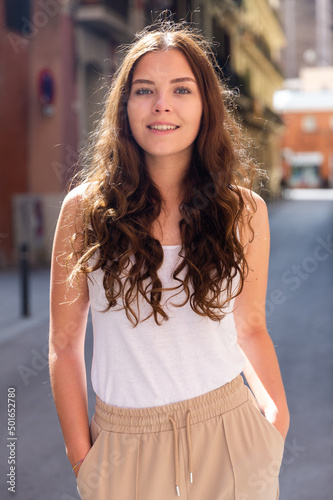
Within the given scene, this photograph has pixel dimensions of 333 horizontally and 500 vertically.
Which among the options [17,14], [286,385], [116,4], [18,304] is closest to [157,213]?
[286,385]

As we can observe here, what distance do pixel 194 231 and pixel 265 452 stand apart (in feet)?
1.88

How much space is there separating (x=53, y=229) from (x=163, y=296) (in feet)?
35.1

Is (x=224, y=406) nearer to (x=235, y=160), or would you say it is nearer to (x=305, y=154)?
(x=235, y=160)

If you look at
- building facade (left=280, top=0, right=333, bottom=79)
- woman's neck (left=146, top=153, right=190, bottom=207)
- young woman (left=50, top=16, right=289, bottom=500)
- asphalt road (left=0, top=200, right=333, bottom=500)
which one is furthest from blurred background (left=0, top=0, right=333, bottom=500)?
building facade (left=280, top=0, right=333, bottom=79)

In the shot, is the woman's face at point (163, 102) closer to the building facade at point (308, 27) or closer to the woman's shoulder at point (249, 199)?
the woman's shoulder at point (249, 199)

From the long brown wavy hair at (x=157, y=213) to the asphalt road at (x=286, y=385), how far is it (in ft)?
3.36

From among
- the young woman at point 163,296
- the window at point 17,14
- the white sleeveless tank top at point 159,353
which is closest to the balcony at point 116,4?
the window at point 17,14

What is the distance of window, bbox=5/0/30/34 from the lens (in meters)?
11.6

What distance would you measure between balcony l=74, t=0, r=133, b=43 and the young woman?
1297 cm

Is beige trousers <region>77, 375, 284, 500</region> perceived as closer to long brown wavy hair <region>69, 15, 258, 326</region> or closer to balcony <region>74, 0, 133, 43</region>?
long brown wavy hair <region>69, 15, 258, 326</region>

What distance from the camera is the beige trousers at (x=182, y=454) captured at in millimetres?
1526

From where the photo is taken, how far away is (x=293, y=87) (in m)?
63.5

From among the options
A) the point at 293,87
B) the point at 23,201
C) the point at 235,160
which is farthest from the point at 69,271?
the point at 293,87

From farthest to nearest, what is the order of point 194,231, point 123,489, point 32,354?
1. point 32,354
2. point 194,231
3. point 123,489
